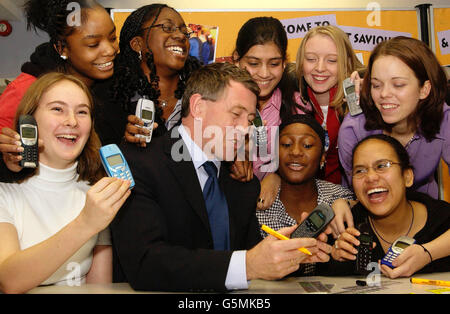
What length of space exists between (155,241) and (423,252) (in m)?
1.14

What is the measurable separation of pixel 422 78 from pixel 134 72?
1580 mm

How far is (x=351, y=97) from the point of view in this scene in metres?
2.63

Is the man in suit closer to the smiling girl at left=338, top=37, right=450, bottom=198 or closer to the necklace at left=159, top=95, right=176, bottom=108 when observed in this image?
the necklace at left=159, top=95, right=176, bottom=108

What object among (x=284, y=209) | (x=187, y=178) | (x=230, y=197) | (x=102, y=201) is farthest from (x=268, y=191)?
(x=102, y=201)

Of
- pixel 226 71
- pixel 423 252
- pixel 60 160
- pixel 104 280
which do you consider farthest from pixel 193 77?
pixel 423 252

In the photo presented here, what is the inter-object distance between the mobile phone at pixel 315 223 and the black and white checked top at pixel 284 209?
2.64ft

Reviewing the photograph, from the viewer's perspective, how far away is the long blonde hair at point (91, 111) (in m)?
1.93

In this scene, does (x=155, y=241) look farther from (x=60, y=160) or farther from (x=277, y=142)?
(x=277, y=142)

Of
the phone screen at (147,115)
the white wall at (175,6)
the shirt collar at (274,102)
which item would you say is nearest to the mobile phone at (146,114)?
the phone screen at (147,115)

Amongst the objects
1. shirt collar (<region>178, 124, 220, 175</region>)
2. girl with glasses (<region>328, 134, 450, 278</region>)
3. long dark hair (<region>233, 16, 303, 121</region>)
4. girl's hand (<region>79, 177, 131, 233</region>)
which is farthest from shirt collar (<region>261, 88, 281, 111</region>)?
girl's hand (<region>79, 177, 131, 233</region>)

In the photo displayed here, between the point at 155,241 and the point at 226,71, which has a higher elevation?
the point at 226,71

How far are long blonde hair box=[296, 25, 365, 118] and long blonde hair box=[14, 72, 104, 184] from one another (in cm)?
149

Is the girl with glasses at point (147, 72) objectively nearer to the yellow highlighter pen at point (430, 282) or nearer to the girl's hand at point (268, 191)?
the girl's hand at point (268, 191)

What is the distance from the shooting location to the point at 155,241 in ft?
5.47
